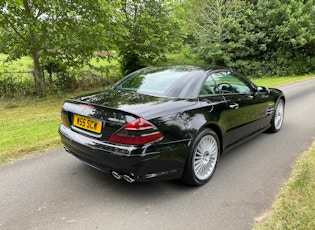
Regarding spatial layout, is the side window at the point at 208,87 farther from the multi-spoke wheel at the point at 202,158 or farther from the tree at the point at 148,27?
the tree at the point at 148,27

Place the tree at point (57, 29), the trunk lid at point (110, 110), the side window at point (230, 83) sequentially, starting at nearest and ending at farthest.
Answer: the trunk lid at point (110, 110) < the side window at point (230, 83) < the tree at point (57, 29)

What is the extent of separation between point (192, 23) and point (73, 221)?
20370 millimetres

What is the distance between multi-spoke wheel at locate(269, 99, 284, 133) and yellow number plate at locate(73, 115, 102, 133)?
3.77 meters

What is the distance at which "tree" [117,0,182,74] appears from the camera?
12.9m

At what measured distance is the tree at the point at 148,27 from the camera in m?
12.9

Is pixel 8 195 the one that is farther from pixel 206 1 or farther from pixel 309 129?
pixel 206 1

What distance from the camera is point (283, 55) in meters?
19.3

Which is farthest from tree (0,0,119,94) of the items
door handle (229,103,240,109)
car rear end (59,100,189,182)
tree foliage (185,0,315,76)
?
tree foliage (185,0,315,76)

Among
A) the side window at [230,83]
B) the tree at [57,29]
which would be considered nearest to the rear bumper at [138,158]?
the side window at [230,83]

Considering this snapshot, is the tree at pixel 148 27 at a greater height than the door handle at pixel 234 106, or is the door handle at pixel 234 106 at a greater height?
the tree at pixel 148 27

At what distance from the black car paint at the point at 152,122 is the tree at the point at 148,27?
9.75 metres

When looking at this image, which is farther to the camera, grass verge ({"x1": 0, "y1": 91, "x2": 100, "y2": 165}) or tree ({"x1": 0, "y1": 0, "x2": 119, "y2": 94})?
tree ({"x1": 0, "y1": 0, "x2": 119, "y2": 94})

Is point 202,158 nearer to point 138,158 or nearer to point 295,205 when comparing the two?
point 138,158

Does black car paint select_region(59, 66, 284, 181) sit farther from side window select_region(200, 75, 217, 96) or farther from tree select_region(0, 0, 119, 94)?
tree select_region(0, 0, 119, 94)
